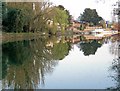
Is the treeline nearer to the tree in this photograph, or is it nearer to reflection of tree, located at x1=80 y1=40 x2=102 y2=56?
reflection of tree, located at x1=80 y1=40 x2=102 y2=56

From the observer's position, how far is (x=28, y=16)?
1455 inches

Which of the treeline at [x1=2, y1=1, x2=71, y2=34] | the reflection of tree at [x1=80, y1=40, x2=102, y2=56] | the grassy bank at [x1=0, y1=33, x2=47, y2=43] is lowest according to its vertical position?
the reflection of tree at [x1=80, y1=40, x2=102, y2=56]

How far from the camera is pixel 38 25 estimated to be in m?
39.9

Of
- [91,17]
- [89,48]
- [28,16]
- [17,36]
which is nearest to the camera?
[89,48]

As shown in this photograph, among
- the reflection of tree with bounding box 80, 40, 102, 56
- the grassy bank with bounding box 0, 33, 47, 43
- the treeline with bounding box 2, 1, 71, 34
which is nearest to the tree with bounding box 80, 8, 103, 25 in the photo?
the treeline with bounding box 2, 1, 71, 34

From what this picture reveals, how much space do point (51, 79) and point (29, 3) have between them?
26.9 meters

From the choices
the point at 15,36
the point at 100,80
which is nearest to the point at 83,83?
the point at 100,80

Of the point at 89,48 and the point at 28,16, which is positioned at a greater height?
the point at 28,16

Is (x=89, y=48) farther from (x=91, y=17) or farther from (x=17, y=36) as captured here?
(x=91, y=17)

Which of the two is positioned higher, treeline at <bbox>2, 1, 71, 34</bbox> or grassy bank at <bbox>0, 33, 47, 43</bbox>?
treeline at <bbox>2, 1, 71, 34</bbox>

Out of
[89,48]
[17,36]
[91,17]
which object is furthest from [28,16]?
[91,17]

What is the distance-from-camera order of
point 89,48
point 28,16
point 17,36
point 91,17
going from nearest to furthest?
point 89,48, point 17,36, point 28,16, point 91,17

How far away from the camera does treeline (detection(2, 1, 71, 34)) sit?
3465 centimetres

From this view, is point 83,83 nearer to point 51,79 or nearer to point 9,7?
point 51,79
